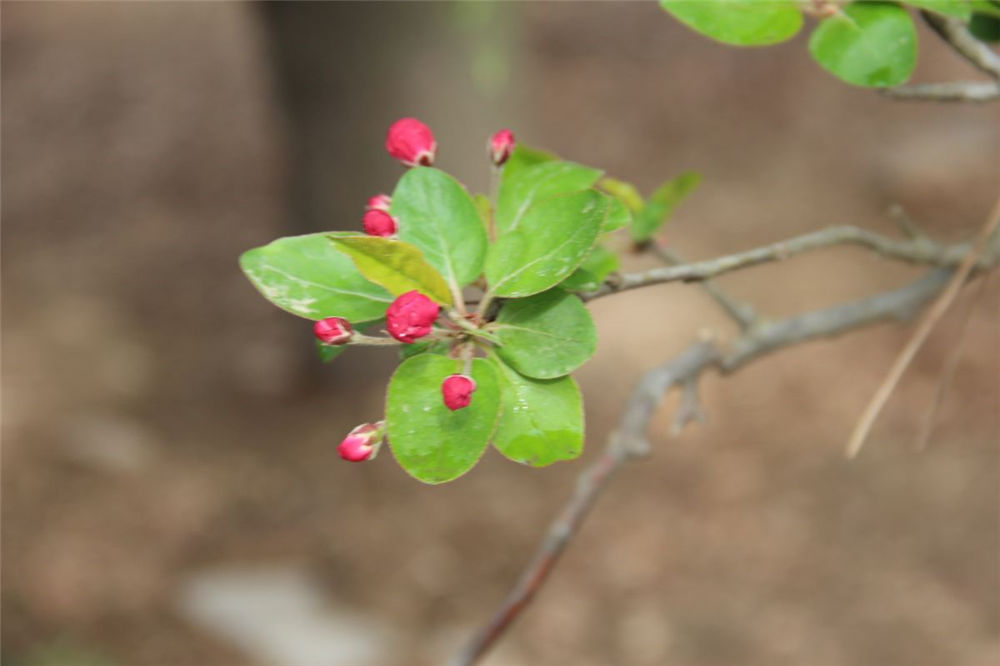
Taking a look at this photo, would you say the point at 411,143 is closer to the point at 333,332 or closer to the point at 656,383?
the point at 333,332

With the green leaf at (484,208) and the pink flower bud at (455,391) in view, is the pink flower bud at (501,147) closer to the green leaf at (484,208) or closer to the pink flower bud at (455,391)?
the green leaf at (484,208)

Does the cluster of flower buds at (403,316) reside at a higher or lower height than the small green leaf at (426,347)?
higher

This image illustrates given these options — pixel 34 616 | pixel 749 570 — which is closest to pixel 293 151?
pixel 34 616

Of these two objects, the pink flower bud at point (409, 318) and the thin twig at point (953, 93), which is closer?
the pink flower bud at point (409, 318)

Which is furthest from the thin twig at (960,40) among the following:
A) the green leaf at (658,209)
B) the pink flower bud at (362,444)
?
the pink flower bud at (362,444)

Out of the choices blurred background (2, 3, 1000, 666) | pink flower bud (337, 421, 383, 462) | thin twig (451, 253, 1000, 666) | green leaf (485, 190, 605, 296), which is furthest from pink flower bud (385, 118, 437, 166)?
blurred background (2, 3, 1000, 666)
